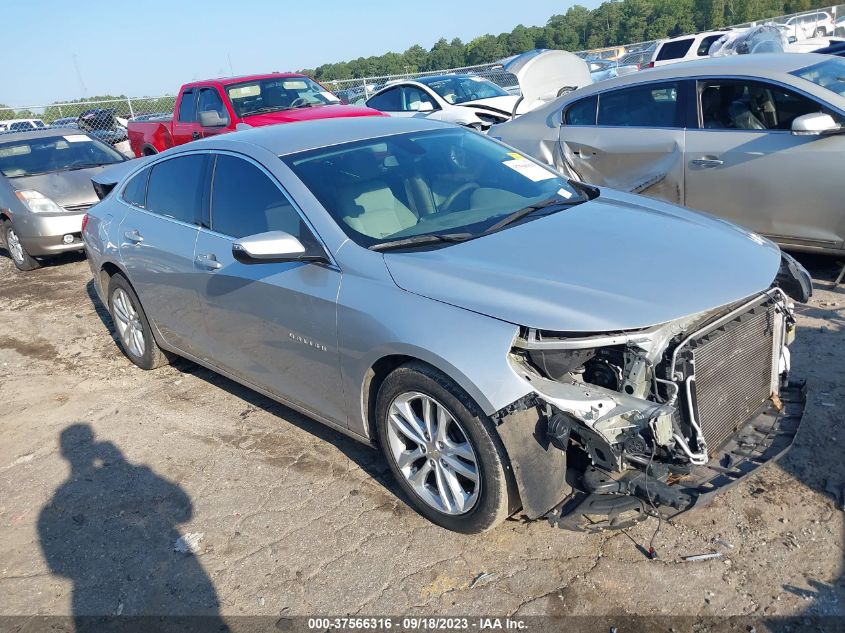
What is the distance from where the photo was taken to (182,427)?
4676 millimetres

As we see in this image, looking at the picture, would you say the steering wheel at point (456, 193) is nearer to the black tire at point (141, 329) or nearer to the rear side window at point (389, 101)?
the black tire at point (141, 329)

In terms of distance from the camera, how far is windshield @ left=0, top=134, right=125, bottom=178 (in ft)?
31.8

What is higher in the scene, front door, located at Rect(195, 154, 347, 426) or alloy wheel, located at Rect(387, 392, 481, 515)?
front door, located at Rect(195, 154, 347, 426)

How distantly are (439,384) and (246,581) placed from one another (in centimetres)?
124

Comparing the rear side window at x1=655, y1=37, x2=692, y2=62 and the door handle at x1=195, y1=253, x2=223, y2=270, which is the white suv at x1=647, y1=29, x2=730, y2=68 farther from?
the door handle at x1=195, y1=253, x2=223, y2=270

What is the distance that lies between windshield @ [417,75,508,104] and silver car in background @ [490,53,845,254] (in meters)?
6.67

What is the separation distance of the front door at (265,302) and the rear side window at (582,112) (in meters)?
3.80

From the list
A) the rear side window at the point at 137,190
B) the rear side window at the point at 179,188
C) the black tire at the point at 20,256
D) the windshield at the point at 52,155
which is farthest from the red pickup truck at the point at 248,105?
the rear side window at the point at 179,188

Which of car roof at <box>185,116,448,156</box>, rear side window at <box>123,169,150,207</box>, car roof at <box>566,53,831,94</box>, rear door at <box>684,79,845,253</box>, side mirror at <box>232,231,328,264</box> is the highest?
car roof at <box>185,116,448,156</box>

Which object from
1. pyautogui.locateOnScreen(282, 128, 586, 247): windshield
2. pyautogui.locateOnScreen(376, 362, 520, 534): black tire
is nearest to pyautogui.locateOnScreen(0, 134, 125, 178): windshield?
pyautogui.locateOnScreen(282, 128, 586, 247): windshield

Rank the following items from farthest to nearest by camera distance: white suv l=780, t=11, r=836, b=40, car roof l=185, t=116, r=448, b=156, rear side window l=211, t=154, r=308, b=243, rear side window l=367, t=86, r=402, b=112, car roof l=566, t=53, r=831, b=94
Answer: white suv l=780, t=11, r=836, b=40 < rear side window l=367, t=86, r=402, b=112 < car roof l=566, t=53, r=831, b=94 < car roof l=185, t=116, r=448, b=156 < rear side window l=211, t=154, r=308, b=243

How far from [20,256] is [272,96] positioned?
4.01 meters

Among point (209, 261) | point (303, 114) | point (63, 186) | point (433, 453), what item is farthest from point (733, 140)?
point (63, 186)

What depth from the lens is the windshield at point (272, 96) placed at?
→ 10180 millimetres
